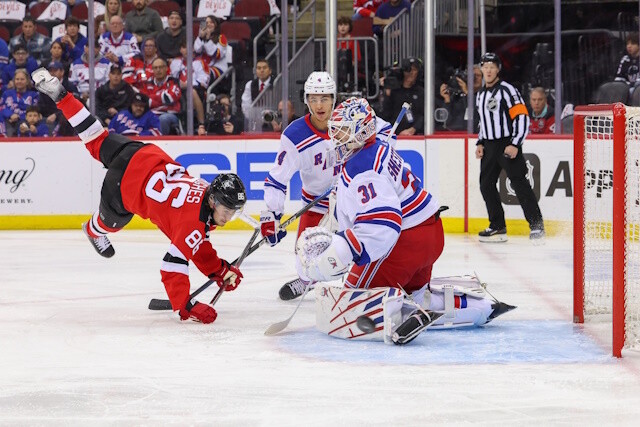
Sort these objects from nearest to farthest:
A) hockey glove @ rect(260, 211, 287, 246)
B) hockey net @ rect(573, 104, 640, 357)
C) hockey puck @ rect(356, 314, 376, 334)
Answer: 1. hockey net @ rect(573, 104, 640, 357)
2. hockey puck @ rect(356, 314, 376, 334)
3. hockey glove @ rect(260, 211, 287, 246)

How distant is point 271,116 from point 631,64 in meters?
2.62

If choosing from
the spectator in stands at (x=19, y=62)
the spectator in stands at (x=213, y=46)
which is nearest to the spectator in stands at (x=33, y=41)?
the spectator in stands at (x=19, y=62)

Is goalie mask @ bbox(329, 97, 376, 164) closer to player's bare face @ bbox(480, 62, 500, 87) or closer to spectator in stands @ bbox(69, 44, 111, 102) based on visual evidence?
player's bare face @ bbox(480, 62, 500, 87)

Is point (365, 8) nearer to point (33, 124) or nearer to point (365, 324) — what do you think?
point (33, 124)

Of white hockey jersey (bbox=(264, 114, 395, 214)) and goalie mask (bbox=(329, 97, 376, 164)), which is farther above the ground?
goalie mask (bbox=(329, 97, 376, 164))

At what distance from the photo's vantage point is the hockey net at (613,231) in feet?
11.5

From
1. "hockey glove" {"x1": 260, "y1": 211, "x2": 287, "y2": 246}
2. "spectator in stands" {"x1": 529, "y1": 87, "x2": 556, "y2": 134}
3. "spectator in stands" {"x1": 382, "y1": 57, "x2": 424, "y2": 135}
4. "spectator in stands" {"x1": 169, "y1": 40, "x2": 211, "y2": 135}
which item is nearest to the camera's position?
"hockey glove" {"x1": 260, "y1": 211, "x2": 287, "y2": 246}

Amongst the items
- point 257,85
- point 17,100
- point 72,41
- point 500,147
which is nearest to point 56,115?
point 17,100

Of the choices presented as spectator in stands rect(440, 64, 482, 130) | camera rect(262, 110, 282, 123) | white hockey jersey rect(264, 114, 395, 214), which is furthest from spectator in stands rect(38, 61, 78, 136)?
white hockey jersey rect(264, 114, 395, 214)

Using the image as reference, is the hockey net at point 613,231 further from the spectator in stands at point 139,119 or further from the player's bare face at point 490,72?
the spectator in stands at point 139,119

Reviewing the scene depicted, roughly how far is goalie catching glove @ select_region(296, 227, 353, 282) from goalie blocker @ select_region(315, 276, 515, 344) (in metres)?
0.22

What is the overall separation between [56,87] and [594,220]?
2436mm

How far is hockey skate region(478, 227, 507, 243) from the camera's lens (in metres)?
7.24

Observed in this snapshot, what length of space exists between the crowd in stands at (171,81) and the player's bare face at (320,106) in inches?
124
